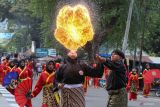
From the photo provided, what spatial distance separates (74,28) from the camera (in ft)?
33.2

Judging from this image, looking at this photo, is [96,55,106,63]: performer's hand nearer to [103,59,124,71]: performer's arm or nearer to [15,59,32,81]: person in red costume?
[103,59,124,71]: performer's arm

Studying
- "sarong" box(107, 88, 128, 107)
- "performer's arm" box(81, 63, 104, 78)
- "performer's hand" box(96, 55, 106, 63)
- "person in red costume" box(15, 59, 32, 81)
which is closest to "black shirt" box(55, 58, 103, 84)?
"performer's arm" box(81, 63, 104, 78)

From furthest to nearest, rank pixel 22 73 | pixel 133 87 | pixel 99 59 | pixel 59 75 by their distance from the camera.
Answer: pixel 133 87 → pixel 22 73 → pixel 59 75 → pixel 99 59

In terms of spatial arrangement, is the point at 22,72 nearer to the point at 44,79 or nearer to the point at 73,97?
the point at 44,79

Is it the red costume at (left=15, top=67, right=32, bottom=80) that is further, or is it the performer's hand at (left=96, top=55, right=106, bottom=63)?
the red costume at (left=15, top=67, right=32, bottom=80)

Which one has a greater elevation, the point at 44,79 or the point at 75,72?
the point at 75,72

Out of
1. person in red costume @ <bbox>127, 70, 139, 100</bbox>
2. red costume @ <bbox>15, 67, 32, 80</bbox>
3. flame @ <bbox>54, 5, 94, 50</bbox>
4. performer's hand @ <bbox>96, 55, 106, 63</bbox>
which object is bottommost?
person in red costume @ <bbox>127, 70, 139, 100</bbox>

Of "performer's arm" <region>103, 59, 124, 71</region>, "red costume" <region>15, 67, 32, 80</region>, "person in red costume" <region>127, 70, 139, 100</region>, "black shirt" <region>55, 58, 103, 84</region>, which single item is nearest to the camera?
"performer's arm" <region>103, 59, 124, 71</region>

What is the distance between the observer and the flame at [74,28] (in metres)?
10.1

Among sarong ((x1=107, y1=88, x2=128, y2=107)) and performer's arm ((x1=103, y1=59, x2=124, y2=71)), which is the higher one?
performer's arm ((x1=103, y1=59, x2=124, y2=71))

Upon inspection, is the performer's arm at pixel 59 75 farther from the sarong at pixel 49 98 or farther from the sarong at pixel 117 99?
the sarong at pixel 49 98

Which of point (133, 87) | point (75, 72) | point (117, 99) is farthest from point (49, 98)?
point (133, 87)

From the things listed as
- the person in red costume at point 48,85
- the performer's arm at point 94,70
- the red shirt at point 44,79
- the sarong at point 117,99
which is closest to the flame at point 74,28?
the performer's arm at point 94,70

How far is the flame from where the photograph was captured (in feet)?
33.0
